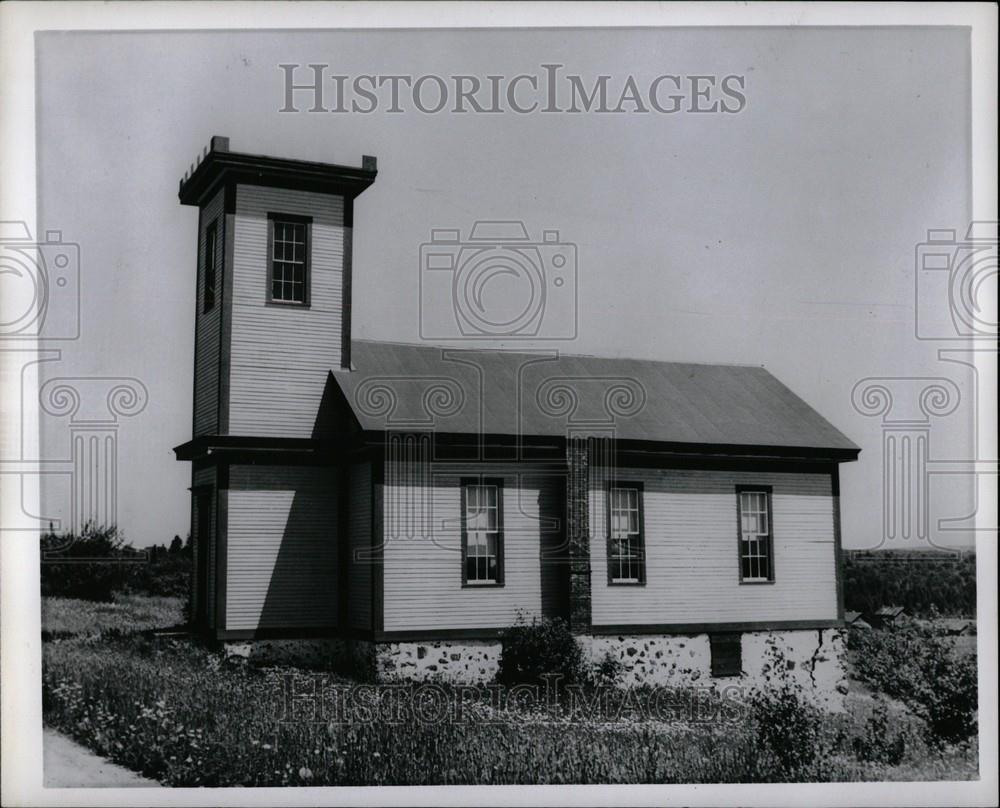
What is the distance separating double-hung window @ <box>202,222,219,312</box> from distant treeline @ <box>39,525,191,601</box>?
12.5 feet

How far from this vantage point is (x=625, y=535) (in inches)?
714

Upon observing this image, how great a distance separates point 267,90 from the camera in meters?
16.0

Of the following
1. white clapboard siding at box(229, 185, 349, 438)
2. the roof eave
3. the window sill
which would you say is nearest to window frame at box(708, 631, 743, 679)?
white clapboard siding at box(229, 185, 349, 438)

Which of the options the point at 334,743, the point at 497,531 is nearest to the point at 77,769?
the point at 334,743

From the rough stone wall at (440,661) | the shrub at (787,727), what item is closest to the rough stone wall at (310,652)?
the rough stone wall at (440,661)

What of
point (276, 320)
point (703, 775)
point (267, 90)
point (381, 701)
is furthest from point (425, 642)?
point (267, 90)

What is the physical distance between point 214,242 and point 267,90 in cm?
297

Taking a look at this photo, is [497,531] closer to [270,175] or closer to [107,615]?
[107,615]

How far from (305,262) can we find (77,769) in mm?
7898

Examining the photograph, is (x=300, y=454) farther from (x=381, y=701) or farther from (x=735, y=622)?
(x=735, y=622)

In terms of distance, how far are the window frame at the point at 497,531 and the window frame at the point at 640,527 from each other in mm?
1659

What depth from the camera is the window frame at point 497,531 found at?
17.2 metres

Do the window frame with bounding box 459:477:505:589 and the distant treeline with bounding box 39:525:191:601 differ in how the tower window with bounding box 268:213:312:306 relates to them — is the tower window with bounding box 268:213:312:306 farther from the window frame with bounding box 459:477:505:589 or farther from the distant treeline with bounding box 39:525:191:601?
the distant treeline with bounding box 39:525:191:601

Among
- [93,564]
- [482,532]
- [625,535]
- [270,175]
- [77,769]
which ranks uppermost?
[270,175]
